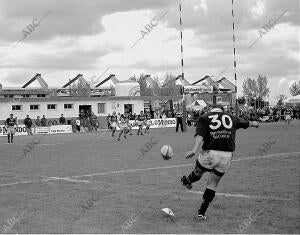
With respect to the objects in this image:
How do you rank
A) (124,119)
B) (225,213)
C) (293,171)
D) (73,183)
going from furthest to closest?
(124,119) < (293,171) < (73,183) < (225,213)

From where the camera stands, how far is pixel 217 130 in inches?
314

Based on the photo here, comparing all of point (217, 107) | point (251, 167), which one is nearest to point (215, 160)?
point (217, 107)

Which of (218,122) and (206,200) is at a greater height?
(218,122)

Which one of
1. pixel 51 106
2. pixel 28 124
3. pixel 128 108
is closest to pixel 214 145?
pixel 28 124

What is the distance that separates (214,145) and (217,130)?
0.24 m

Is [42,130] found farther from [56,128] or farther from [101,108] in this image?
[101,108]

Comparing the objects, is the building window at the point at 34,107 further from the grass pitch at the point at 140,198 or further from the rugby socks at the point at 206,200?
the rugby socks at the point at 206,200

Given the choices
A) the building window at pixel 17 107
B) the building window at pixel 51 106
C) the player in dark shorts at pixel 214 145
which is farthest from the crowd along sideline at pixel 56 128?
the player in dark shorts at pixel 214 145

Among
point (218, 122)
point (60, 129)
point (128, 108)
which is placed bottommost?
point (60, 129)

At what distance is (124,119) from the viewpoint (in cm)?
3231

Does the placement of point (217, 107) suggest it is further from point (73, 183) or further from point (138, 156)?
point (138, 156)

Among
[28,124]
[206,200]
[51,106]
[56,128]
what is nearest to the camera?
[206,200]

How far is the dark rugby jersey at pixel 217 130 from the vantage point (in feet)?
26.1

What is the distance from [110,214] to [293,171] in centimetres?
643
